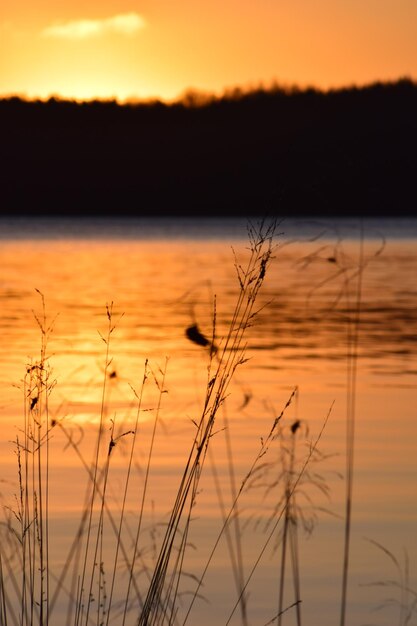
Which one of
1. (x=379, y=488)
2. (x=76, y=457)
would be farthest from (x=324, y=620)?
(x=76, y=457)

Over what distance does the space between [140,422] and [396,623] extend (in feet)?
20.2

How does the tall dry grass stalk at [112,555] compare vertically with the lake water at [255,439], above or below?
above

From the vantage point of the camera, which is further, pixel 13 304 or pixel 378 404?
pixel 13 304

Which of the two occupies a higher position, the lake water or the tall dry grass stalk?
the tall dry grass stalk

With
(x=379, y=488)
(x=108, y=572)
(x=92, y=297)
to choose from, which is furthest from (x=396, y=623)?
(x=92, y=297)

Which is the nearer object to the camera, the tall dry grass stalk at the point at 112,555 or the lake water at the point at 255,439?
the tall dry grass stalk at the point at 112,555

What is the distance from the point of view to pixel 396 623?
672 centimetres

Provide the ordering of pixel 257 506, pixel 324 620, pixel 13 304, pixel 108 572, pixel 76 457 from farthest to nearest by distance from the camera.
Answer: pixel 13 304 < pixel 76 457 < pixel 257 506 < pixel 108 572 < pixel 324 620

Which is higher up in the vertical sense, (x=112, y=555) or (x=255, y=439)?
(x=112, y=555)

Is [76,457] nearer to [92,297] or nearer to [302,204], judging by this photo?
[302,204]

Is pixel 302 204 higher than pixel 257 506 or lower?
higher

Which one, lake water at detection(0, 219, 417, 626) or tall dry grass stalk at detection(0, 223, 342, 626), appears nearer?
tall dry grass stalk at detection(0, 223, 342, 626)

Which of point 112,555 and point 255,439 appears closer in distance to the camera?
point 112,555

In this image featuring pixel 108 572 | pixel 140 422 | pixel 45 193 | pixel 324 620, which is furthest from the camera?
pixel 45 193
